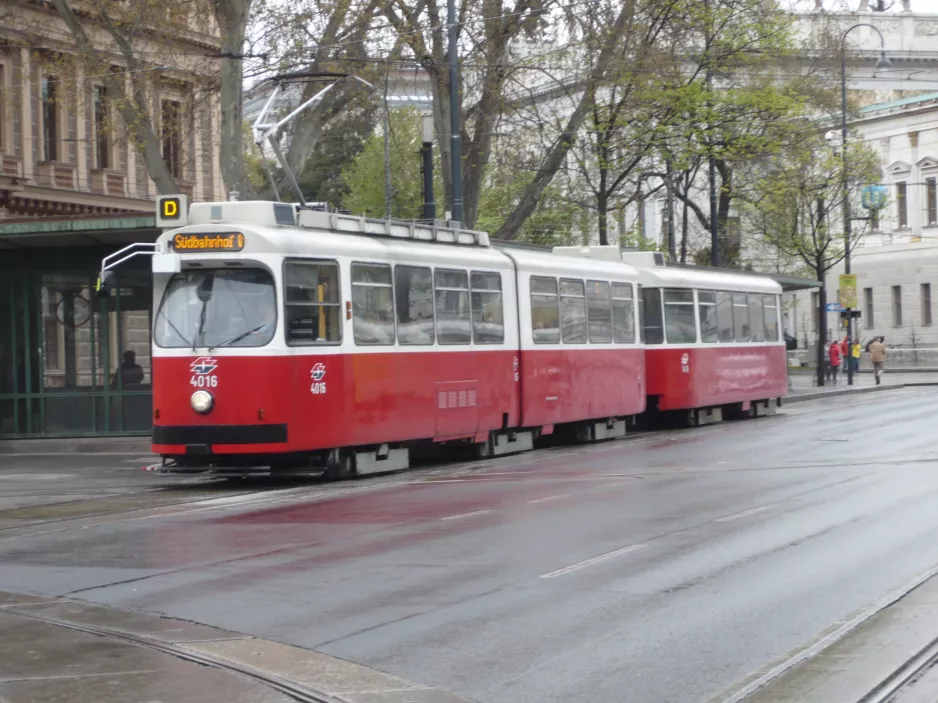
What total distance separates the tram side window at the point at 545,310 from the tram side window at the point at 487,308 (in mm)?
1239

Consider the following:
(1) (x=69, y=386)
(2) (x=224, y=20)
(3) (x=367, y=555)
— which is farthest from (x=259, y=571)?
(1) (x=69, y=386)

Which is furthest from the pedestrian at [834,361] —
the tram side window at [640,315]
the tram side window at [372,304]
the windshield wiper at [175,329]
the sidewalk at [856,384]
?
the windshield wiper at [175,329]

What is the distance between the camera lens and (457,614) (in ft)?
31.4

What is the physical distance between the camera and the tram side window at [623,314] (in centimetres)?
2861

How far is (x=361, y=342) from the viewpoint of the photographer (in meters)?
20.2

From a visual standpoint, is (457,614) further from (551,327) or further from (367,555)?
(551,327)

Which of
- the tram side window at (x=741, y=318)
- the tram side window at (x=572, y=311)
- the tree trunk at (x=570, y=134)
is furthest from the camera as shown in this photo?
the tram side window at (x=741, y=318)

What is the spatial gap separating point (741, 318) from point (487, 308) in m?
12.6

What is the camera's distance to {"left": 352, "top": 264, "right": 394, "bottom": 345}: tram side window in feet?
66.1

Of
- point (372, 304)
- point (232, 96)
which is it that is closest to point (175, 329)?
point (372, 304)

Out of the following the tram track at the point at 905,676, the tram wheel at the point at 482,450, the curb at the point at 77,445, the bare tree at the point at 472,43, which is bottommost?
the tram track at the point at 905,676

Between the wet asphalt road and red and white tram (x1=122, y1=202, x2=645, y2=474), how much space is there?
830 millimetres

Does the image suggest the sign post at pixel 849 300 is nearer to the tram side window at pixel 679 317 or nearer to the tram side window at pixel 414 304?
the tram side window at pixel 679 317

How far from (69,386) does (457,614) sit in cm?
2198
